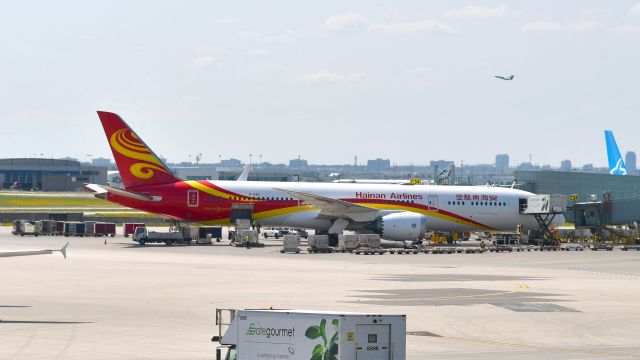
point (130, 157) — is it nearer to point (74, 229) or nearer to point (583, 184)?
point (74, 229)

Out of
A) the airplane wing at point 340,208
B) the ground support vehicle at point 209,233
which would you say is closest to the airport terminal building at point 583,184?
the airplane wing at point 340,208

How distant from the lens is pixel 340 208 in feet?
299

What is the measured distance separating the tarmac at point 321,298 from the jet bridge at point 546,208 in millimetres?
9810

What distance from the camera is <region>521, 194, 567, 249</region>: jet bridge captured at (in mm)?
94312

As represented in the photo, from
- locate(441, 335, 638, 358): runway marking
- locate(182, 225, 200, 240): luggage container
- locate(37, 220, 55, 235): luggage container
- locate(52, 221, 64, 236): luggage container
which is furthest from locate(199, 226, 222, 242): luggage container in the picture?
locate(441, 335, 638, 358): runway marking

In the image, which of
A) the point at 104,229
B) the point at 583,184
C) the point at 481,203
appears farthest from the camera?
the point at 583,184

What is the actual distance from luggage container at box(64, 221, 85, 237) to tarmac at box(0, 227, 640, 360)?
19.5m

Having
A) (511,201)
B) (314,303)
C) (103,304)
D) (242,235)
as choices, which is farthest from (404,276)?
(511,201)

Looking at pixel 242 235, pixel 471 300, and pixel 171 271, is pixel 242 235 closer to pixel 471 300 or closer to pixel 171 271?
pixel 171 271

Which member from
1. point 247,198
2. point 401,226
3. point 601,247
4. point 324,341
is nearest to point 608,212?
point 601,247

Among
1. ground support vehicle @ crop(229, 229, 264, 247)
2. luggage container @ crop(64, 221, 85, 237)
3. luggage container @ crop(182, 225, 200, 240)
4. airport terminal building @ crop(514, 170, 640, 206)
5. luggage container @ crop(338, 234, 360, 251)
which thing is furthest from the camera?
airport terminal building @ crop(514, 170, 640, 206)

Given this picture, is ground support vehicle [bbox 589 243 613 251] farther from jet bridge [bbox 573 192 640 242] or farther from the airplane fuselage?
jet bridge [bbox 573 192 640 242]

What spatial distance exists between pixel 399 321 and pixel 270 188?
6661cm

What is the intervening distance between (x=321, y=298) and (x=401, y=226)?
39491mm
